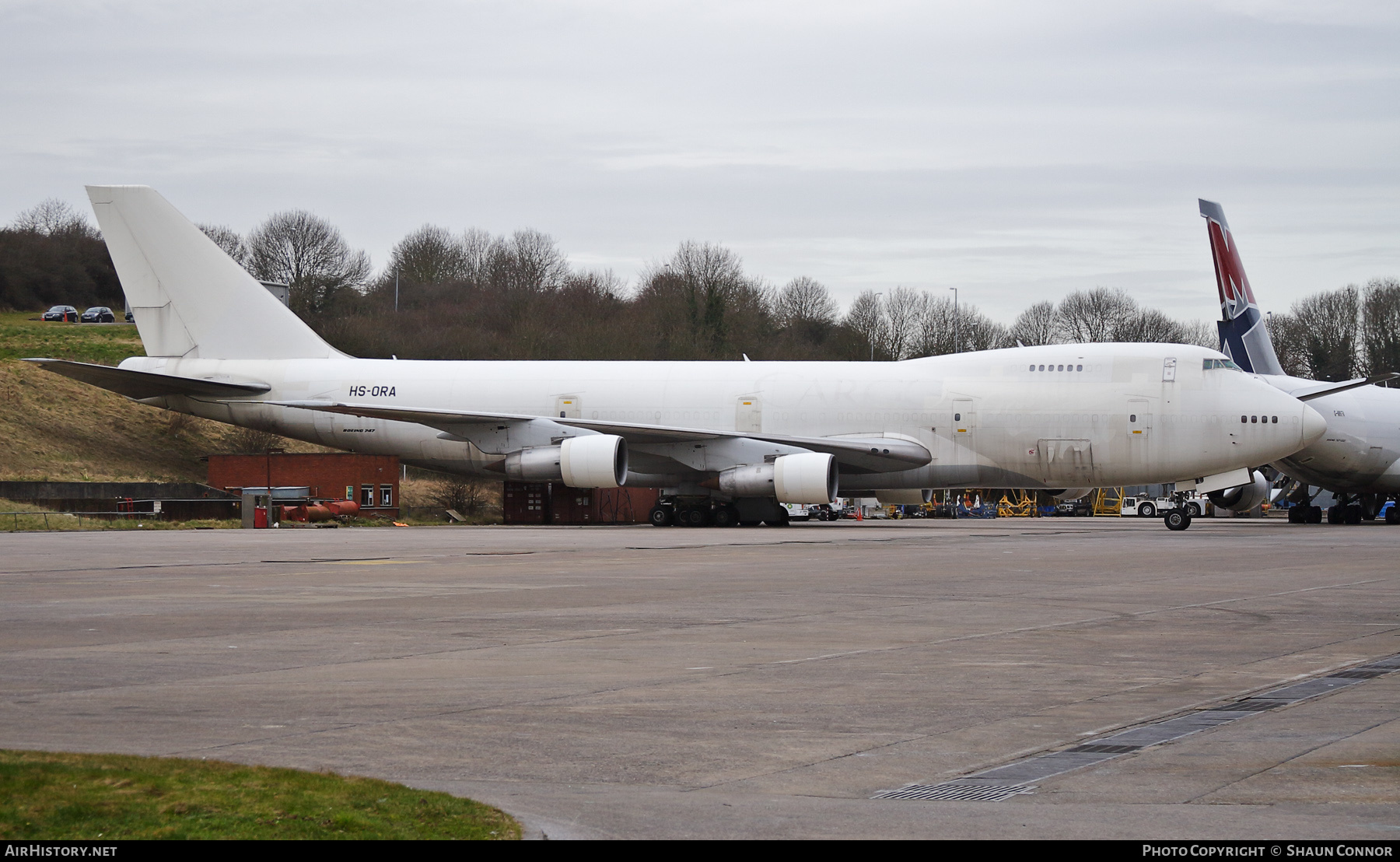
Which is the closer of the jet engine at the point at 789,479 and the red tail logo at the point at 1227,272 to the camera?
the jet engine at the point at 789,479

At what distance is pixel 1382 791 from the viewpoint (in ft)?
17.2

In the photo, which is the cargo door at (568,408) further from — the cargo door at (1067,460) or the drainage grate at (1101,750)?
the drainage grate at (1101,750)

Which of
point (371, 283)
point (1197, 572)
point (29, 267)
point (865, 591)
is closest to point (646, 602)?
point (865, 591)

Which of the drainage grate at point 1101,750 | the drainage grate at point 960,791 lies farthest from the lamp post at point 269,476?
the drainage grate at point 960,791

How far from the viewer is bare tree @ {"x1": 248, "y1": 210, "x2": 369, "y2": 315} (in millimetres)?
83463

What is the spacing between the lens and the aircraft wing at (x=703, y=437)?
3253 centimetres

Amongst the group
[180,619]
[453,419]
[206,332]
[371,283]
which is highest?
[371,283]

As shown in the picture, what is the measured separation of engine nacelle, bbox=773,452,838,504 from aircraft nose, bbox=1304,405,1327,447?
34.3 ft

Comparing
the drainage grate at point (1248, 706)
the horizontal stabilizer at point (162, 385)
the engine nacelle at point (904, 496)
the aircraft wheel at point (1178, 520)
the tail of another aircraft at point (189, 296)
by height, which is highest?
the tail of another aircraft at point (189, 296)

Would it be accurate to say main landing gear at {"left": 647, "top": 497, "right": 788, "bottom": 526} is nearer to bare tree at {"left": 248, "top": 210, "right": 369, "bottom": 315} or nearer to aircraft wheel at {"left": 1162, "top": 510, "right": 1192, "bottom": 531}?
aircraft wheel at {"left": 1162, "top": 510, "right": 1192, "bottom": 531}

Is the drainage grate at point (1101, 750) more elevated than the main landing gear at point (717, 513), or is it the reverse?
the main landing gear at point (717, 513)

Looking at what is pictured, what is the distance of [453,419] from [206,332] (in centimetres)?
877

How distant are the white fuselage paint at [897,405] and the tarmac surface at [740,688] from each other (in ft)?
46.8
